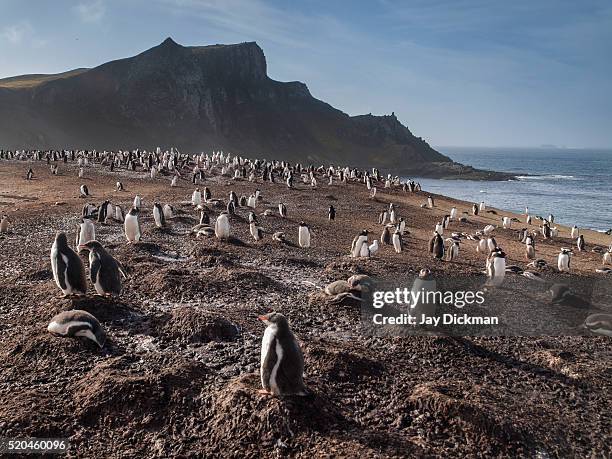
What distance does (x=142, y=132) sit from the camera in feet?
342

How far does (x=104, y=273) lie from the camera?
9.66m

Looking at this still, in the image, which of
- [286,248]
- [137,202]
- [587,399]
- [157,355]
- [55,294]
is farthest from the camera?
[137,202]

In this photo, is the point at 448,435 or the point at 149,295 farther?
the point at 149,295

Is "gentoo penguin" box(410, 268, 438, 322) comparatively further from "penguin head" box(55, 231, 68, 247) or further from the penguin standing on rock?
the penguin standing on rock

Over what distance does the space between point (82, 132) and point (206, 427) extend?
10171 centimetres

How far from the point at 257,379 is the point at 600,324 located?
22.7 feet

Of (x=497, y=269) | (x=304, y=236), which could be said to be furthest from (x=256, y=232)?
(x=497, y=269)

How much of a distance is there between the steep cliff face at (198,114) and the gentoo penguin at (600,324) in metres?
90.1

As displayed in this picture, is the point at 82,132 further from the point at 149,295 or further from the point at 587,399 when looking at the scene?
the point at 587,399

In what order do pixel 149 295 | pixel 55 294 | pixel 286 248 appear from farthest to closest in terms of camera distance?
pixel 286 248
pixel 149 295
pixel 55 294

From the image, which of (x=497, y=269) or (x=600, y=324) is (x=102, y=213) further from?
(x=600, y=324)

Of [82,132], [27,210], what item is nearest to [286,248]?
[27,210]

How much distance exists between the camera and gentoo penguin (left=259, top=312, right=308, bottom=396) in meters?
6.09

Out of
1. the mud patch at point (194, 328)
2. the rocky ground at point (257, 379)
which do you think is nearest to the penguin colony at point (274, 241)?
the rocky ground at point (257, 379)
